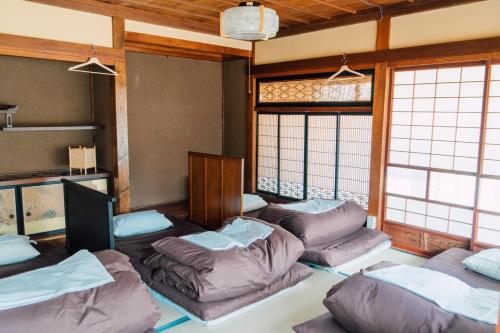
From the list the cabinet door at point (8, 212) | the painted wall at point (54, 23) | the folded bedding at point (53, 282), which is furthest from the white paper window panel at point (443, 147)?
the cabinet door at point (8, 212)

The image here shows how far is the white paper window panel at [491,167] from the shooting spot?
151 inches

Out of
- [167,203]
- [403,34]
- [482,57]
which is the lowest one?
[167,203]

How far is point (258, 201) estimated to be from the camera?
5402 millimetres

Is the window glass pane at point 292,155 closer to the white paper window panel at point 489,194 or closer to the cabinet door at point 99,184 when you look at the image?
the white paper window panel at point 489,194

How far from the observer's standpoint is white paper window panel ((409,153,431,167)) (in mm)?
4344

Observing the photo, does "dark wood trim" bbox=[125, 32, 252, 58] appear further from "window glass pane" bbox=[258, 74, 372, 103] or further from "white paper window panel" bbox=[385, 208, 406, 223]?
"white paper window panel" bbox=[385, 208, 406, 223]

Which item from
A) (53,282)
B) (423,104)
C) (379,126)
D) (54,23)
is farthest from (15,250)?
(423,104)

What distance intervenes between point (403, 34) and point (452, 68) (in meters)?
0.66

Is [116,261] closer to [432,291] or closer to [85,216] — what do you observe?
[85,216]

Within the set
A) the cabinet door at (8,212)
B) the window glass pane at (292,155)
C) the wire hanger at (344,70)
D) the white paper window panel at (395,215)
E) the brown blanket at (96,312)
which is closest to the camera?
the brown blanket at (96,312)

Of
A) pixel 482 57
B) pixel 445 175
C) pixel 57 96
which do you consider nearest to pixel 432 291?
pixel 445 175

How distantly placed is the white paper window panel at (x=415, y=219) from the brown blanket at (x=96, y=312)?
3.26 meters

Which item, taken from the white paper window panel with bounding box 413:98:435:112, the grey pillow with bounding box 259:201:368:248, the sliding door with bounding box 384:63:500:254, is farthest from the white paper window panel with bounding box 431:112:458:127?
the grey pillow with bounding box 259:201:368:248

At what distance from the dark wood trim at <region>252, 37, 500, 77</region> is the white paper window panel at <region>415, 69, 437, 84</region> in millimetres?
100
